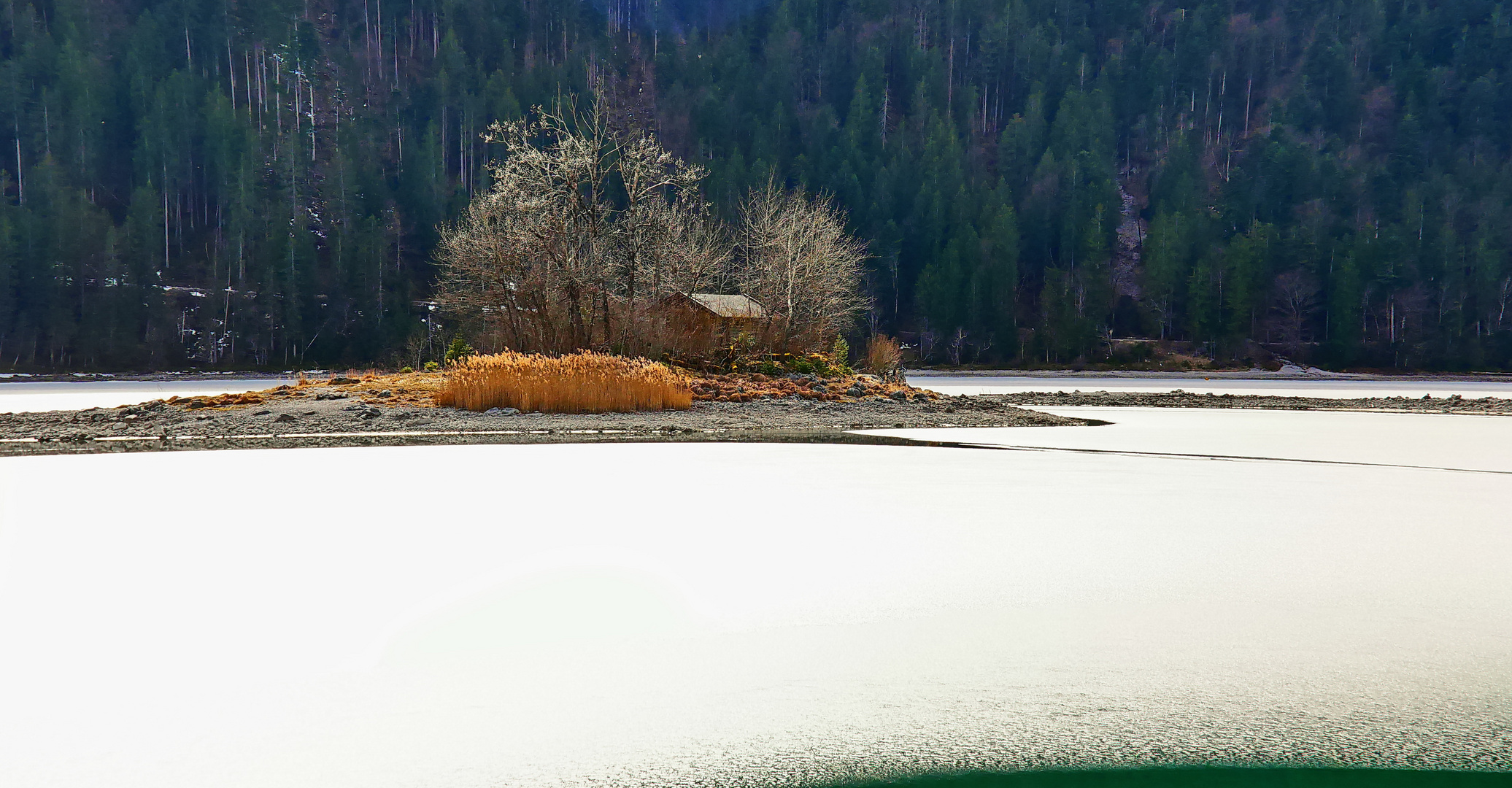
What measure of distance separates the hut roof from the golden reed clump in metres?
13.2

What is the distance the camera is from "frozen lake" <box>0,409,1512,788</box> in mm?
3248

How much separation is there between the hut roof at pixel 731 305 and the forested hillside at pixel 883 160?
1483 centimetres

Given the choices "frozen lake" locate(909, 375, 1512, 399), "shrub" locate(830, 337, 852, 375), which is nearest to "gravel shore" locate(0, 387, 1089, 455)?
"shrub" locate(830, 337, 852, 375)

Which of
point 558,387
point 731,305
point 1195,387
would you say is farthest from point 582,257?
point 1195,387

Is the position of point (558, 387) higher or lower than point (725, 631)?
higher

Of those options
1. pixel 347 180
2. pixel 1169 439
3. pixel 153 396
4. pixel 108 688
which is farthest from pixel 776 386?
pixel 347 180

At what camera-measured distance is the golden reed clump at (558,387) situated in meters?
19.3

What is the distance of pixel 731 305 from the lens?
1594 inches

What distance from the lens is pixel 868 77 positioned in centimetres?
9888

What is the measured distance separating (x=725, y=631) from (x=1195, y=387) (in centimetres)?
4239

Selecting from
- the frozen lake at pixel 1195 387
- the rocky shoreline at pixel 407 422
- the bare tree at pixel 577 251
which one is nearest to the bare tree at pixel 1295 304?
the frozen lake at pixel 1195 387

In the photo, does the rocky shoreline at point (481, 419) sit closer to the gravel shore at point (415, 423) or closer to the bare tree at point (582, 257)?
the gravel shore at point (415, 423)

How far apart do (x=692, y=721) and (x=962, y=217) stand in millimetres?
77081

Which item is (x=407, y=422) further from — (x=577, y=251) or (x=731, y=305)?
(x=731, y=305)
